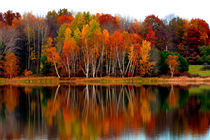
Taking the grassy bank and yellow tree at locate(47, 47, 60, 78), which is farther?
yellow tree at locate(47, 47, 60, 78)

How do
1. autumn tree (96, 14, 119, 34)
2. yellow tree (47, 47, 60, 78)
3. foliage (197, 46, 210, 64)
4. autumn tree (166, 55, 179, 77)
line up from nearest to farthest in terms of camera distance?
autumn tree (166, 55, 179, 77)
yellow tree (47, 47, 60, 78)
foliage (197, 46, 210, 64)
autumn tree (96, 14, 119, 34)

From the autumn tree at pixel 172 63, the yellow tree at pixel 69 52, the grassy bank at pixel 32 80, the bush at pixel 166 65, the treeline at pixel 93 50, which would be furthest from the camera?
the bush at pixel 166 65

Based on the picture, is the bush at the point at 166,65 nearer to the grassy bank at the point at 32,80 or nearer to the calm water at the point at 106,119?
the grassy bank at the point at 32,80

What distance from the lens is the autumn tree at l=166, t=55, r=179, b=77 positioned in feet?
193

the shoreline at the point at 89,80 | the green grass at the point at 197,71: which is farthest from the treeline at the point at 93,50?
the green grass at the point at 197,71

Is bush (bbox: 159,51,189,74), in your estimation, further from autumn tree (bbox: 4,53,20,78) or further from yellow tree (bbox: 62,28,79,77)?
autumn tree (bbox: 4,53,20,78)

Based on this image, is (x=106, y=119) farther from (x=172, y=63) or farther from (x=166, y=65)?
(x=166, y=65)

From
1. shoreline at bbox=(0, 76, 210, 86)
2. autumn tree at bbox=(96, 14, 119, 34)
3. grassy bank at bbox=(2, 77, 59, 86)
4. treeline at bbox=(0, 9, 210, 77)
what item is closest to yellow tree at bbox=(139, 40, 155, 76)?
treeline at bbox=(0, 9, 210, 77)

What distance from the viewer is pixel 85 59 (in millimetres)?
60938

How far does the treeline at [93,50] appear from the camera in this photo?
59969 mm

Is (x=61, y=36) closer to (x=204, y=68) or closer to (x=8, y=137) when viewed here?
(x=204, y=68)

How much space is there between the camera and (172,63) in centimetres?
5897

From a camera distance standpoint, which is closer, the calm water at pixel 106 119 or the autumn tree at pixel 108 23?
the calm water at pixel 106 119

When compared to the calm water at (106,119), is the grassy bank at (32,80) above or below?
above
